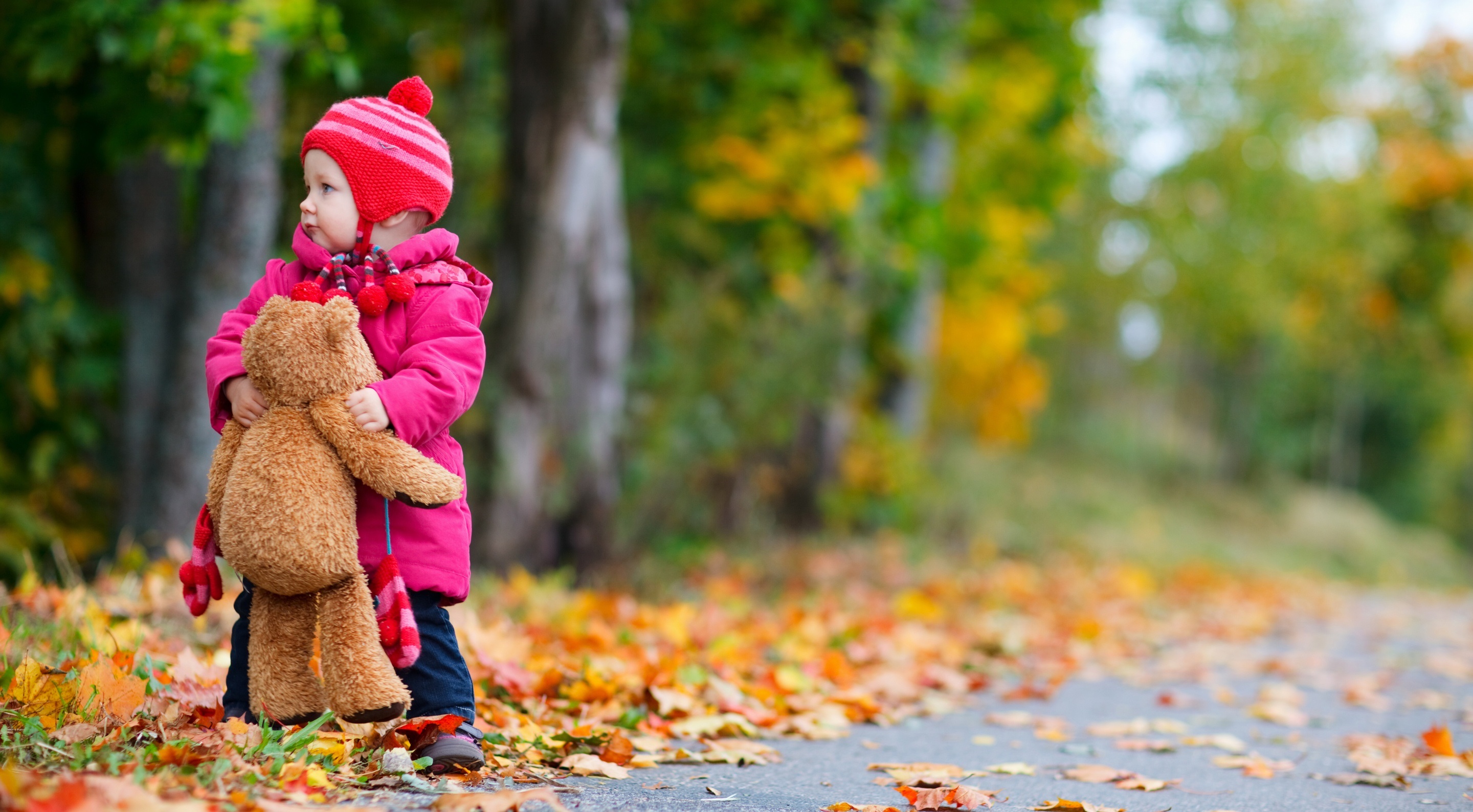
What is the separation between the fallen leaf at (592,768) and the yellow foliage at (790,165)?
7.22 meters

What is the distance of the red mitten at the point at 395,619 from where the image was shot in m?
2.59

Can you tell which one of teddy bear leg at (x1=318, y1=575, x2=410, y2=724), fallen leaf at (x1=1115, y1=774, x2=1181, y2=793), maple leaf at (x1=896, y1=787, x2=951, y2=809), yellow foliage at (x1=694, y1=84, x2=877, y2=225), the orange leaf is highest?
yellow foliage at (x1=694, y1=84, x2=877, y2=225)

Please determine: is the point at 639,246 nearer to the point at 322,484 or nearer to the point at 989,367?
the point at 322,484

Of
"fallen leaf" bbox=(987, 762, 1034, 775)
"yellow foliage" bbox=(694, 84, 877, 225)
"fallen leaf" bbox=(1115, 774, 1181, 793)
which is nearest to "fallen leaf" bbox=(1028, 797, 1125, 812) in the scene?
"fallen leaf" bbox=(1115, 774, 1181, 793)

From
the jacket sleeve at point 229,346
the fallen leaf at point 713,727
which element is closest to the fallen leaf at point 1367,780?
the fallen leaf at point 713,727

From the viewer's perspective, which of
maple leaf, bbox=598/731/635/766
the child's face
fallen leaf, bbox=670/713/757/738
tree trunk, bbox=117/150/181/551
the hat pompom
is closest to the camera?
the child's face

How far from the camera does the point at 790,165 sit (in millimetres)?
9727

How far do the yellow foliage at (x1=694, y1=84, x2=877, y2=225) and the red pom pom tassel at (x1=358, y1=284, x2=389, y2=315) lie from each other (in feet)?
23.6

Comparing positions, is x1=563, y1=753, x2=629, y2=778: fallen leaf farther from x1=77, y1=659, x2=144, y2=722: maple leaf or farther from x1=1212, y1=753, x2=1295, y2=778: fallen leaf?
x1=1212, y1=753, x2=1295, y2=778: fallen leaf

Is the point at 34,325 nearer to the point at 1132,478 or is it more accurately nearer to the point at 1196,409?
the point at 1132,478

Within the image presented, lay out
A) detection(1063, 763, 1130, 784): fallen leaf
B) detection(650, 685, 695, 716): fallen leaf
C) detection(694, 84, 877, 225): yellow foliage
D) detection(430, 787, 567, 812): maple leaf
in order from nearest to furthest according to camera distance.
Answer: detection(430, 787, 567, 812): maple leaf → detection(1063, 763, 1130, 784): fallen leaf → detection(650, 685, 695, 716): fallen leaf → detection(694, 84, 877, 225): yellow foliage

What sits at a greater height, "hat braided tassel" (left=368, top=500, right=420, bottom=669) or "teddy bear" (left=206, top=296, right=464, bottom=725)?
"teddy bear" (left=206, top=296, right=464, bottom=725)

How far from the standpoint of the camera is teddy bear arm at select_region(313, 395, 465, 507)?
2.50 metres

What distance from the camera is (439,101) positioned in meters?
9.89
